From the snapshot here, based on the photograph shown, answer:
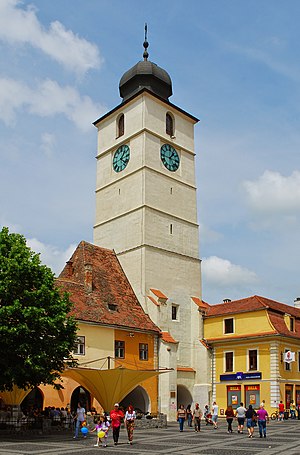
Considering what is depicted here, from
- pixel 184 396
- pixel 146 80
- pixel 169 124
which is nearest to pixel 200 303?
pixel 184 396

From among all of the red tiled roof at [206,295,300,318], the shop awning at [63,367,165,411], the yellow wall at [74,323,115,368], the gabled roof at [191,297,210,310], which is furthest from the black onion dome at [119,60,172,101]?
the shop awning at [63,367,165,411]

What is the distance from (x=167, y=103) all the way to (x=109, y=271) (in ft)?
51.7

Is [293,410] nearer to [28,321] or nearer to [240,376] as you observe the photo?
[240,376]

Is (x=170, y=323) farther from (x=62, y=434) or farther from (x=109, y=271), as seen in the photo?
(x=62, y=434)

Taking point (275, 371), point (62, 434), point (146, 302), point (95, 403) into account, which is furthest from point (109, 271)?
point (62, 434)

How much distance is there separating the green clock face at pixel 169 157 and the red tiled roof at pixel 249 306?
40.1ft

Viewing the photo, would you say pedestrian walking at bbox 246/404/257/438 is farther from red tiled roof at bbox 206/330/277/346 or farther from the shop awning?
red tiled roof at bbox 206/330/277/346

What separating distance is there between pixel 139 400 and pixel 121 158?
66.2 ft

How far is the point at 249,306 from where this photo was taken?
141 ft

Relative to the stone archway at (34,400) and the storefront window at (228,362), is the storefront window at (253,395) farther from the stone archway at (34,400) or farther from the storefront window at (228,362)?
the stone archway at (34,400)

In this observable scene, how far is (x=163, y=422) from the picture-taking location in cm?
3291

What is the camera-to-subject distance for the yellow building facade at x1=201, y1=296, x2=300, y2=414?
129 ft

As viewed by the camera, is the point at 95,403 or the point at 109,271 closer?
the point at 95,403

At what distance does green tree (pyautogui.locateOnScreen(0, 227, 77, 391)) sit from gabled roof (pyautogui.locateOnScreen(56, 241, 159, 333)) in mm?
9727
